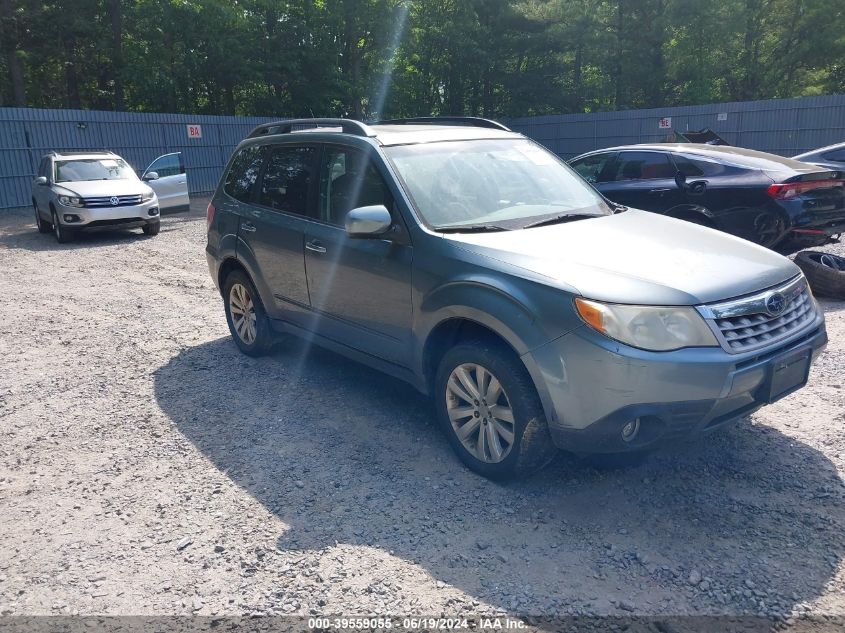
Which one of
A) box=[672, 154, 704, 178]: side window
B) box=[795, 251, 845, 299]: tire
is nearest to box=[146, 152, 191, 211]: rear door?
box=[672, 154, 704, 178]: side window

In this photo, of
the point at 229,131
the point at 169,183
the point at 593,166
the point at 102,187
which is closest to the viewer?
the point at 593,166

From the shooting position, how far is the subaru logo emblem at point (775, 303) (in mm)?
3486

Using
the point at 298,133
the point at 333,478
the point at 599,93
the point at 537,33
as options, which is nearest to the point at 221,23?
the point at 537,33

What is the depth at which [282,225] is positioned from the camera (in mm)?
5234

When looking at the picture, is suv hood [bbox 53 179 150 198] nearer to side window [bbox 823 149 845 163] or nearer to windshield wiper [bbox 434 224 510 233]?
windshield wiper [bbox 434 224 510 233]

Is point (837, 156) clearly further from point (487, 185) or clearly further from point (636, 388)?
point (636, 388)

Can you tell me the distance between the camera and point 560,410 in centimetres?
336

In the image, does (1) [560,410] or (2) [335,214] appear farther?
(2) [335,214]

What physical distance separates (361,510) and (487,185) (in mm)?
2180

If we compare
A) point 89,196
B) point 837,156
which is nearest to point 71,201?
point 89,196

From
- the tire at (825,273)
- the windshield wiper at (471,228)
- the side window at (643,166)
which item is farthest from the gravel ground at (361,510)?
the side window at (643,166)

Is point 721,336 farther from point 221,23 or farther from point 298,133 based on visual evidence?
point 221,23

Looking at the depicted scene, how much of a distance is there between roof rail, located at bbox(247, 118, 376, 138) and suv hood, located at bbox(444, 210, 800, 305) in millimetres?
1257

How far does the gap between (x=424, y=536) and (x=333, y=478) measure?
80cm
